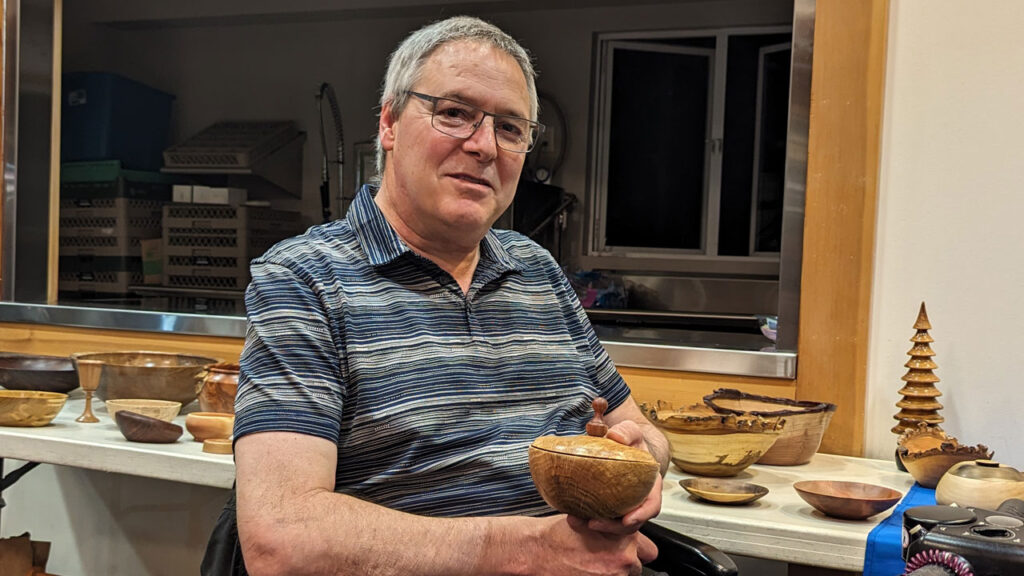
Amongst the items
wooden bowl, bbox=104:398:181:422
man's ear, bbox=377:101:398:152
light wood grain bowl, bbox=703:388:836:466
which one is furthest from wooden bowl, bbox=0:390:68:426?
light wood grain bowl, bbox=703:388:836:466

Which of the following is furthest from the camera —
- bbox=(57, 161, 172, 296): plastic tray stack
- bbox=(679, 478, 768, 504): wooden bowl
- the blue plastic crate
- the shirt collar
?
the blue plastic crate

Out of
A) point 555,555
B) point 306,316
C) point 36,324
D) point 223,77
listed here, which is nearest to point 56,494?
point 36,324

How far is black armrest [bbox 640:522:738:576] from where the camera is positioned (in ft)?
4.46

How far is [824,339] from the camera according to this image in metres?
2.12

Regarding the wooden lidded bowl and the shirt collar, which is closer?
the wooden lidded bowl

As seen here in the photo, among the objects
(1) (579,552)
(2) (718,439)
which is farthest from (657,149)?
(1) (579,552)

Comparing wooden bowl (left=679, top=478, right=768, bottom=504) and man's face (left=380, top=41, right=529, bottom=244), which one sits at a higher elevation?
man's face (left=380, top=41, right=529, bottom=244)

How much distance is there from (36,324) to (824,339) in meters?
2.21

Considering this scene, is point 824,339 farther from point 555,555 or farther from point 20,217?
point 20,217

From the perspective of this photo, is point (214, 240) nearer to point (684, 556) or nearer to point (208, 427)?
point (208, 427)

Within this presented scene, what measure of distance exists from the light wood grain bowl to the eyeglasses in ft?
2.46

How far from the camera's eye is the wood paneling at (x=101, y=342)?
2662 millimetres

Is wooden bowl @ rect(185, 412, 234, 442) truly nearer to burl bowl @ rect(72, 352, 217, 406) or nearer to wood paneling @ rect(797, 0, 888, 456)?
burl bowl @ rect(72, 352, 217, 406)

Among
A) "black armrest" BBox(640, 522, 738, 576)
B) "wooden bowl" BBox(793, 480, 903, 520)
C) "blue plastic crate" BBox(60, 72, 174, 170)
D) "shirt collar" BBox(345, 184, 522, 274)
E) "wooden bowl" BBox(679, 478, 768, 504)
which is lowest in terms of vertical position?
"black armrest" BBox(640, 522, 738, 576)
